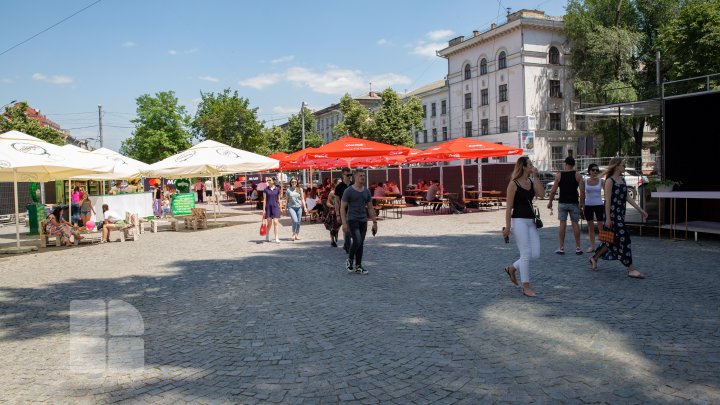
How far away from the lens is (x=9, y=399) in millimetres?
3867

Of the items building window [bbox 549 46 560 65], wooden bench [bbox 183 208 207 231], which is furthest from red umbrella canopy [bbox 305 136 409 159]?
building window [bbox 549 46 560 65]

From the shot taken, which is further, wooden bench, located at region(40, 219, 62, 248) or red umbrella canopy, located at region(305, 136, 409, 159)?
red umbrella canopy, located at region(305, 136, 409, 159)

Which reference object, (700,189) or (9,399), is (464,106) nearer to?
(700,189)

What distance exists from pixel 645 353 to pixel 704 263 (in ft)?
16.8

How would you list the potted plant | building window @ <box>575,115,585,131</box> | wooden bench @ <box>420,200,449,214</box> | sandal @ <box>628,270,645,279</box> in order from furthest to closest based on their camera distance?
building window @ <box>575,115,585,131</box> < wooden bench @ <box>420,200,449,214</box> < the potted plant < sandal @ <box>628,270,645,279</box>

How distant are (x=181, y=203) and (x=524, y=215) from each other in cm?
1765

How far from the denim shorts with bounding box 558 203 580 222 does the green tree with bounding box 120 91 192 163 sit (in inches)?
1701

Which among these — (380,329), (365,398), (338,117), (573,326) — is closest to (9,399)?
(365,398)

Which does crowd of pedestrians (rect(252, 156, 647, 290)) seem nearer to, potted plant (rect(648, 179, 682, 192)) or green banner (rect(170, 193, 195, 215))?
potted plant (rect(648, 179, 682, 192))

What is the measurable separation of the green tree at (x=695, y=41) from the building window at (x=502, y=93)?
14.9 metres

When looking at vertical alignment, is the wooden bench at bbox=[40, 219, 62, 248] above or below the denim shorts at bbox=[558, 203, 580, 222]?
below

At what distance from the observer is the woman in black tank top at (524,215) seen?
633cm

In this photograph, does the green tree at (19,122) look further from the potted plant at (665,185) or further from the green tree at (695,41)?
the green tree at (695,41)

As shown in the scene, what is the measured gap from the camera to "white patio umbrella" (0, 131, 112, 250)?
36.9 ft
